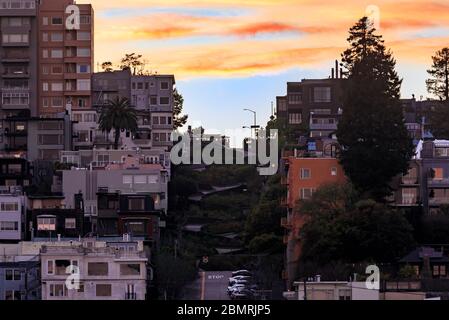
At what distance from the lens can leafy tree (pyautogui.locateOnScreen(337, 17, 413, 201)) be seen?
81.7 meters

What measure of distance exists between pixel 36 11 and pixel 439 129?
114ft

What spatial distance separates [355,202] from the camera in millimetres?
78625

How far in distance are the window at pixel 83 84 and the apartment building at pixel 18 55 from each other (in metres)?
3.61

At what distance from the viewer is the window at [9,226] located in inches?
3548

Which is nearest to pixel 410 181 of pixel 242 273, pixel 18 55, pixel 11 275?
pixel 242 273

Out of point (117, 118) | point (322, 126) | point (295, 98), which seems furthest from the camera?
point (295, 98)

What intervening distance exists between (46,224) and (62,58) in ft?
141

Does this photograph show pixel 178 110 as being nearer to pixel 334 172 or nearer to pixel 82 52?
pixel 82 52

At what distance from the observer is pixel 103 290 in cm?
7606

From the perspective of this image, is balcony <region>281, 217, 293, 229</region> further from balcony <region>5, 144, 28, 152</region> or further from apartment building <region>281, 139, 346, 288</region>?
balcony <region>5, 144, 28, 152</region>

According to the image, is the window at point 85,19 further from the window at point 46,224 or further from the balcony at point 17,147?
the window at point 46,224

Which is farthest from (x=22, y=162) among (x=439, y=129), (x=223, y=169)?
(x=439, y=129)

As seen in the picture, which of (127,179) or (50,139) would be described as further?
(50,139)

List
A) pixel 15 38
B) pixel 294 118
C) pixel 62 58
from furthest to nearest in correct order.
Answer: pixel 294 118, pixel 62 58, pixel 15 38
